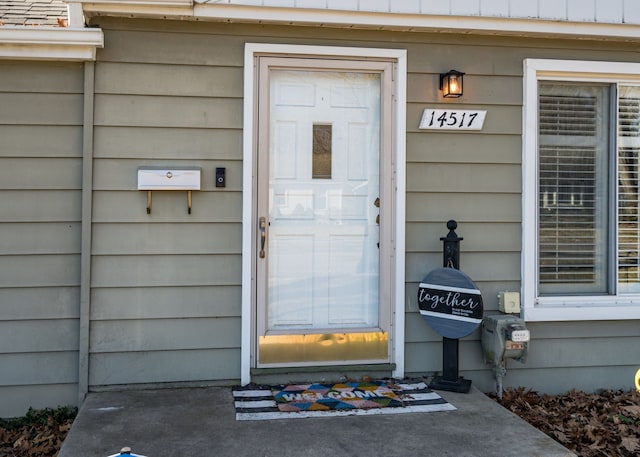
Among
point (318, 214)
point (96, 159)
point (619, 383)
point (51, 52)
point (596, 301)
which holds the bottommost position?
point (619, 383)

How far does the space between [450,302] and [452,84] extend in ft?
4.61

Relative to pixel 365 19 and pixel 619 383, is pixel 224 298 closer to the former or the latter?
pixel 365 19

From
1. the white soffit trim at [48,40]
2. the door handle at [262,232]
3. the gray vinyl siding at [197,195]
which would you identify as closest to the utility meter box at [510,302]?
the gray vinyl siding at [197,195]

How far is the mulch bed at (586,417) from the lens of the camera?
3379 millimetres

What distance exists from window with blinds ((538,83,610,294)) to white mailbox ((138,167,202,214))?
236 cm

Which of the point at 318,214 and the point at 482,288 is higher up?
the point at 318,214

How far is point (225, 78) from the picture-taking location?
3.85 metres

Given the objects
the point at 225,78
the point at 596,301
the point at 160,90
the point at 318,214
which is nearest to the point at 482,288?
the point at 596,301

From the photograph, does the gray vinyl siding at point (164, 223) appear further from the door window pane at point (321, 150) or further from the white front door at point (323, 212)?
the door window pane at point (321, 150)

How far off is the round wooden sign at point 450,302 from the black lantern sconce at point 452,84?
115 centimetres

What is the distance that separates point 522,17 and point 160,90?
7.68 feet

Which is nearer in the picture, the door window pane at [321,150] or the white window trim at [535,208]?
the door window pane at [321,150]

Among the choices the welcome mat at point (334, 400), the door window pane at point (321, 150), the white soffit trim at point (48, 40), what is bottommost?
the welcome mat at point (334, 400)

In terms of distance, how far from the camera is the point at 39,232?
3.74 m
